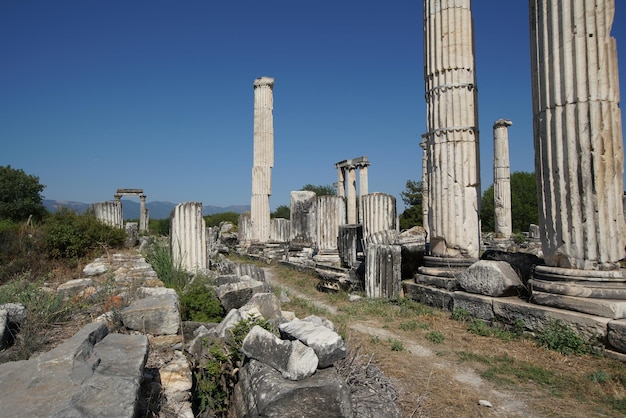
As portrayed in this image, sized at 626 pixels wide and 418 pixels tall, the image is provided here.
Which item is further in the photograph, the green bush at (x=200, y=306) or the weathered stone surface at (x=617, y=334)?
the green bush at (x=200, y=306)

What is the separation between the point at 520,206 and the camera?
112 ft

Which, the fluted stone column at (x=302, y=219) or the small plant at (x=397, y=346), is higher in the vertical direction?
the fluted stone column at (x=302, y=219)

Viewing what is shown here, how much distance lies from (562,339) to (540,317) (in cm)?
43

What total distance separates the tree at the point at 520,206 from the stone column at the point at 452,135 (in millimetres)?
26776

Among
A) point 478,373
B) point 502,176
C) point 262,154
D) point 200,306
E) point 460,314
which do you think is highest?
point 262,154

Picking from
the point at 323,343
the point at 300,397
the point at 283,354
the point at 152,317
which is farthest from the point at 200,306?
the point at 300,397

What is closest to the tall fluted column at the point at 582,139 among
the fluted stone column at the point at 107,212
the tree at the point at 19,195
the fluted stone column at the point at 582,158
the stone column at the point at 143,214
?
the fluted stone column at the point at 582,158

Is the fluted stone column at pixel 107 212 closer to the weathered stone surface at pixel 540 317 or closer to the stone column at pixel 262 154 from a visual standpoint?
the stone column at pixel 262 154

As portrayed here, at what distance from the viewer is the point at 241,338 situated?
3852 millimetres

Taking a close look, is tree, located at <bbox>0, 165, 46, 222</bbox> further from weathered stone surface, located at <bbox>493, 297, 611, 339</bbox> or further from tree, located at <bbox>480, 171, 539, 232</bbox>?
tree, located at <bbox>480, 171, 539, 232</bbox>

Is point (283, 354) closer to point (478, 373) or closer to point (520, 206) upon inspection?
point (478, 373)

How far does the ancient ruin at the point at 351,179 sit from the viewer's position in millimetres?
23656

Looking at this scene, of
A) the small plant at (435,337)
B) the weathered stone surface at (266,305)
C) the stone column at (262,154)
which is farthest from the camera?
the stone column at (262,154)

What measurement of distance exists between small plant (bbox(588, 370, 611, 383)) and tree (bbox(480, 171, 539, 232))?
30063 millimetres
